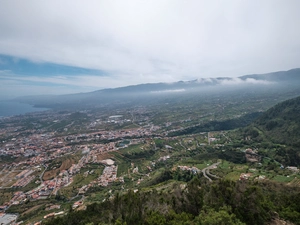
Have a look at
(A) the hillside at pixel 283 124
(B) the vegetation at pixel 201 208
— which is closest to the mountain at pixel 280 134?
(A) the hillside at pixel 283 124

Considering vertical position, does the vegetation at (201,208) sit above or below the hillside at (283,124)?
above

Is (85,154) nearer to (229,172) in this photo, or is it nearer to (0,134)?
(229,172)

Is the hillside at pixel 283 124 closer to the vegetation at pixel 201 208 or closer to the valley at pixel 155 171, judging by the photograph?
the valley at pixel 155 171

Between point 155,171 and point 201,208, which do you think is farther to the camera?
point 155,171

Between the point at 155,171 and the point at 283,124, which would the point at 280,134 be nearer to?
the point at 283,124

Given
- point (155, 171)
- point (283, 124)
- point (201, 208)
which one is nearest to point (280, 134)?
point (283, 124)

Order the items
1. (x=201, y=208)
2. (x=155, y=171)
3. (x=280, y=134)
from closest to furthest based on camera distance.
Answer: (x=201, y=208)
(x=155, y=171)
(x=280, y=134)

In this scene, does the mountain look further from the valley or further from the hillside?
the valley

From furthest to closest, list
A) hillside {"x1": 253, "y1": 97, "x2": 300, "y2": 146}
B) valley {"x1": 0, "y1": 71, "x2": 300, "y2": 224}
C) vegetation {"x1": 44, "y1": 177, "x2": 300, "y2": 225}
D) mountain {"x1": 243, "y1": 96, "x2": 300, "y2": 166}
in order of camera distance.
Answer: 1. hillside {"x1": 253, "y1": 97, "x2": 300, "y2": 146}
2. mountain {"x1": 243, "y1": 96, "x2": 300, "y2": 166}
3. valley {"x1": 0, "y1": 71, "x2": 300, "y2": 224}
4. vegetation {"x1": 44, "y1": 177, "x2": 300, "y2": 225}

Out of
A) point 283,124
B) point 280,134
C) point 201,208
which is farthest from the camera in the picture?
point 283,124

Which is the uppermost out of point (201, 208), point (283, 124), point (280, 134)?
point (201, 208)

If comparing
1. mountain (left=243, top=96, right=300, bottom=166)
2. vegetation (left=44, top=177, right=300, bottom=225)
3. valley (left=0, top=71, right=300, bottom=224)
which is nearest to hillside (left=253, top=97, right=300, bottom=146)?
mountain (left=243, top=96, right=300, bottom=166)
